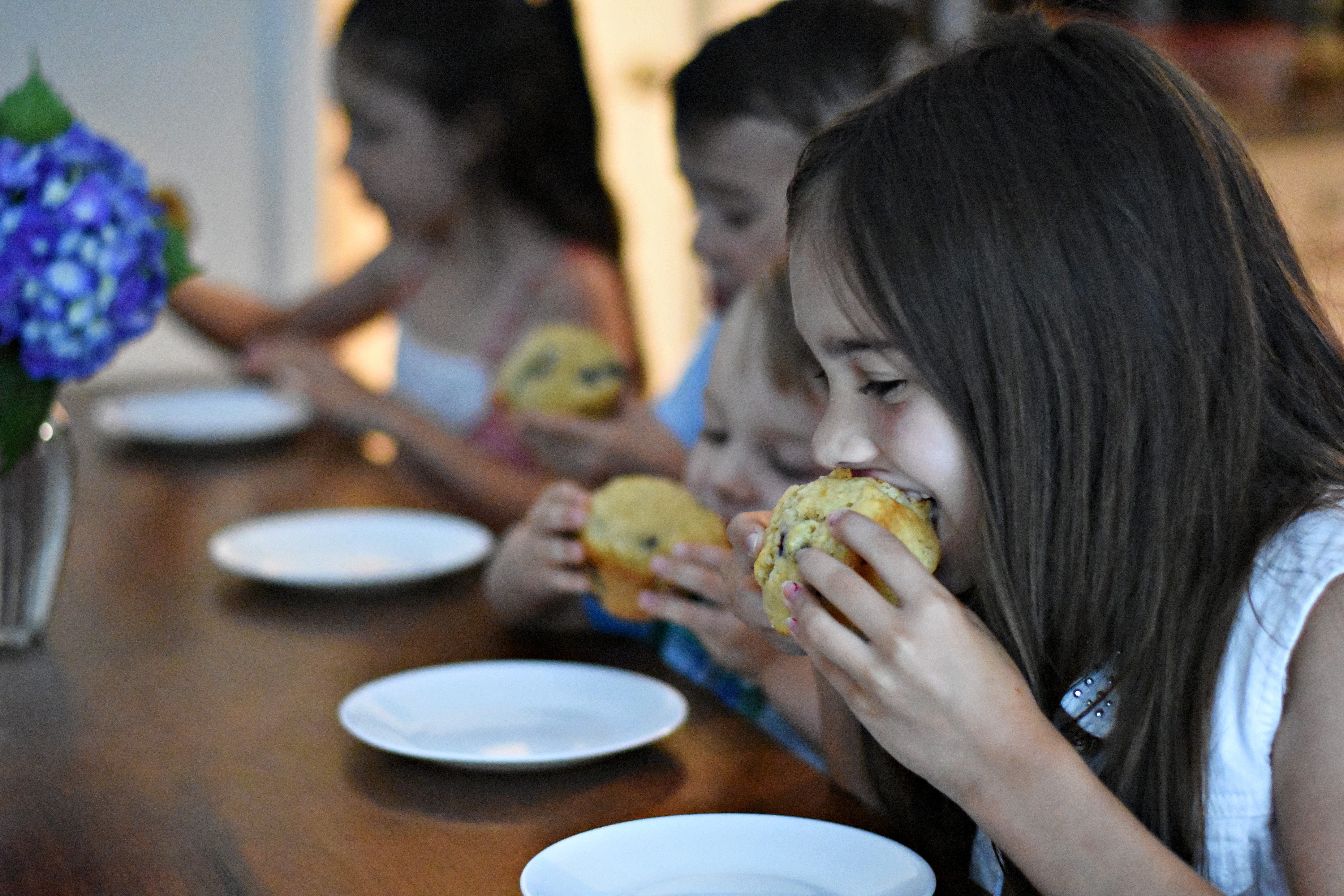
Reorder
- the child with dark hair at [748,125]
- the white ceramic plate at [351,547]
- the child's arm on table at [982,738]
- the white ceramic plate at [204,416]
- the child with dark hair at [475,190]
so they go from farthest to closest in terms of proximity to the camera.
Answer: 1. the child with dark hair at [475,190]
2. the white ceramic plate at [204,416]
3. the child with dark hair at [748,125]
4. the white ceramic plate at [351,547]
5. the child's arm on table at [982,738]

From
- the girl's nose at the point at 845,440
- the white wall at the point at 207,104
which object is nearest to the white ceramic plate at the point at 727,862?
the girl's nose at the point at 845,440

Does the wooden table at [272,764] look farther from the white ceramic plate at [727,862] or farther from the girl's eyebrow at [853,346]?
the girl's eyebrow at [853,346]

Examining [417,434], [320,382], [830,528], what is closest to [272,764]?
[830,528]

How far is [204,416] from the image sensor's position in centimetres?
242

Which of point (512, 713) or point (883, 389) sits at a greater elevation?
point (883, 389)

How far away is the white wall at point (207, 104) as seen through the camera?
430 cm

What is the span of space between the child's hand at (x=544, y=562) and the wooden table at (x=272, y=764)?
41 mm

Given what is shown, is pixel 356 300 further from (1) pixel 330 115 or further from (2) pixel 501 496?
(1) pixel 330 115

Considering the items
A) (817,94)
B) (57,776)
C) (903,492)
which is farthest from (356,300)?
(903,492)

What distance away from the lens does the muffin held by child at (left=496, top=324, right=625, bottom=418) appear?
190cm

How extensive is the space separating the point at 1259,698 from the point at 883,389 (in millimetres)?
325

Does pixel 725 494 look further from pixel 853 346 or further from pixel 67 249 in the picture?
pixel 67 249

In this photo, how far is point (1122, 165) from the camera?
0.86 metres

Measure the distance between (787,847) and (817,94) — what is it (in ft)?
3.76
